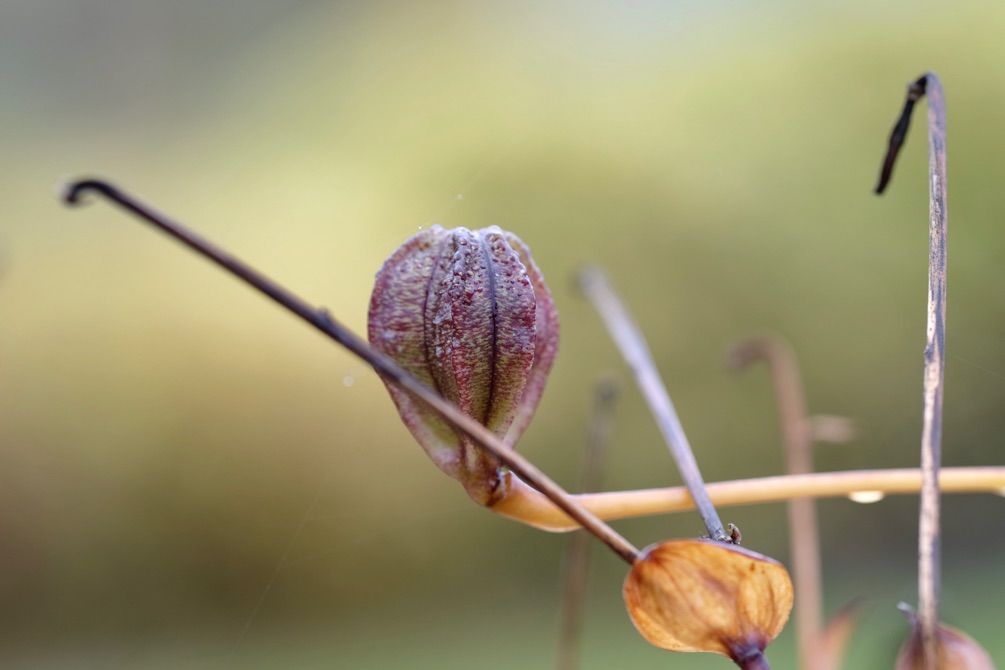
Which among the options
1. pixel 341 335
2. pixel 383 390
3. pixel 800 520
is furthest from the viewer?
pixel 383 390

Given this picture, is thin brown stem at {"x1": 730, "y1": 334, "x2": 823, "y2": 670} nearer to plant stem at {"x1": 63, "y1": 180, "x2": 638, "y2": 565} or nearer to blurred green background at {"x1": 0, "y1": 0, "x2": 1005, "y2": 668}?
plant stem at {"x1": 63, "y1": 180, "x2": 638, "y2": 565}

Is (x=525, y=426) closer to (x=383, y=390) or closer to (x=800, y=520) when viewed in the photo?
(x=800, y=520)

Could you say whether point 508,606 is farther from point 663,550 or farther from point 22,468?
point 663,550

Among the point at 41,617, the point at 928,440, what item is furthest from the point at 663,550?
the point at 41,617

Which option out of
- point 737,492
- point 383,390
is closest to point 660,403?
point 737,492

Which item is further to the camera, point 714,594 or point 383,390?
point 383,390

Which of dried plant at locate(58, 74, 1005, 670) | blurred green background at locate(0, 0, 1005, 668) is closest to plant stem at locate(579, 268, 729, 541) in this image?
dried plant at locate(58, 74, 1005, 670)

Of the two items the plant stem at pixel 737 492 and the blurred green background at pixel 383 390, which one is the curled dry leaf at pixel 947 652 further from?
the blurred green background at pixel 383 390
